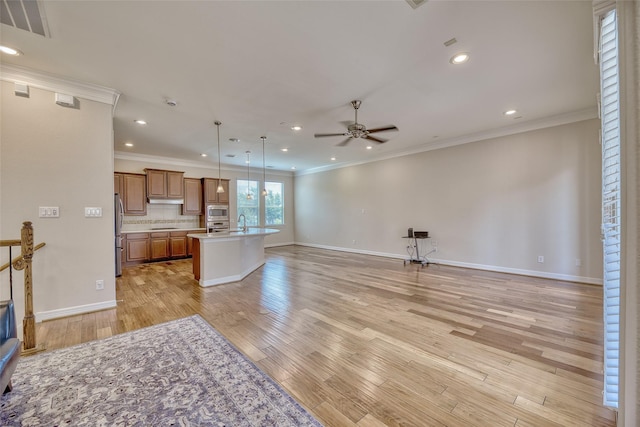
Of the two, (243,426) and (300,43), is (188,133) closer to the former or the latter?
(300,43)

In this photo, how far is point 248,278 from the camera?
4.95m

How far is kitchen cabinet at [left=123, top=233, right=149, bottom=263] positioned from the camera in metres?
6.20

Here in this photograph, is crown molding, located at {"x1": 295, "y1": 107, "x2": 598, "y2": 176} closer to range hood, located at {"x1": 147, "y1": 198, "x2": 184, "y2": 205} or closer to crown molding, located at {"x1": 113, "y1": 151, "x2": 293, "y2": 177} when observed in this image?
crown molding, located at {"x1": 113, "y1": 151, "x2": 293, "y2": 177}

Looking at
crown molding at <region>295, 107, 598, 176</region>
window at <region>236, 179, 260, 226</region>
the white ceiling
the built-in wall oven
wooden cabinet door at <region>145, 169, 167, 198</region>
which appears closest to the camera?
the white ceiling

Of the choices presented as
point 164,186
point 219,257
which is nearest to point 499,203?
point 219,257

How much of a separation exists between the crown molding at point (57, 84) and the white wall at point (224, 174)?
3.83 meters

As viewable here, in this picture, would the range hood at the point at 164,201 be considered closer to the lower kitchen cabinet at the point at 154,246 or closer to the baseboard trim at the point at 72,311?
the lower kitchen cabinet at the point at 154,246

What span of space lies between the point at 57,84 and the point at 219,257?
9.98 feet

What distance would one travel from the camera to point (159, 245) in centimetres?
669

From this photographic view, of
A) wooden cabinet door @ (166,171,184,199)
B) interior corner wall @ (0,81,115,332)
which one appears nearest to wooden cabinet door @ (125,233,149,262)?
wooden cabinet door @ (166,171,184,199)

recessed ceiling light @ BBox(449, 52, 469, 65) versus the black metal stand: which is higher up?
recessed ceiling light @ BBox(449, 52, 469, 65)

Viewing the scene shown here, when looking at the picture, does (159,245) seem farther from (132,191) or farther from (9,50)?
(9,50)

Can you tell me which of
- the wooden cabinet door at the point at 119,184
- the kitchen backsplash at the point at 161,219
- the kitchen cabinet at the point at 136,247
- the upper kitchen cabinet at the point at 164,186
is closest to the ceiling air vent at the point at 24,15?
the wooden cabinet door at the point at 119,184

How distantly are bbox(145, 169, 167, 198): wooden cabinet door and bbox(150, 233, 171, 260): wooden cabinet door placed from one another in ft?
3.45
